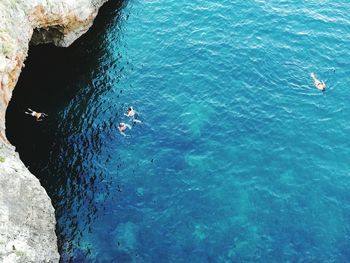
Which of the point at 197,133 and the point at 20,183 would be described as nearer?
the point at 20,183

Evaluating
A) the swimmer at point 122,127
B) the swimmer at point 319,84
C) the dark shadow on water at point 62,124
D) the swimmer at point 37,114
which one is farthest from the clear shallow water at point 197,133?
the swimmer at point 37,114

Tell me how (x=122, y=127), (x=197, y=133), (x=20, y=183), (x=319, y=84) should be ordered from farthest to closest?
(x=319, y=84), (x=122, y=127), (x=197, y=133), (x=20, y=183)

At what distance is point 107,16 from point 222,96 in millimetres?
20816

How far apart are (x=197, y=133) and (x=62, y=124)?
13629mm

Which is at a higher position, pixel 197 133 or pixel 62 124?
pixel 62 124

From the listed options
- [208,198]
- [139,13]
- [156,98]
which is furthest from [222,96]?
[139,13]

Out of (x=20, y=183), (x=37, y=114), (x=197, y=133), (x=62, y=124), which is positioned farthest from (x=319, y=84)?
→ (x=20, y=183)

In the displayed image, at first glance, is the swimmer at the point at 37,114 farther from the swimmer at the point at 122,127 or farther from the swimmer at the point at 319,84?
the swimmer at the point at 319,84

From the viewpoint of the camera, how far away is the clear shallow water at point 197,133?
121ft

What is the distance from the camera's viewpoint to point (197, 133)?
147ft

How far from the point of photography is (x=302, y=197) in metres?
39.0

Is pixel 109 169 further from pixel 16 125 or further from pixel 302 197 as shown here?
pixel 302 197

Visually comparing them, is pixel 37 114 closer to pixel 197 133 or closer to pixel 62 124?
pixel 62 124

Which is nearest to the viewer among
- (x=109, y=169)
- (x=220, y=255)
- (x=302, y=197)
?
(x=220, y=255)
